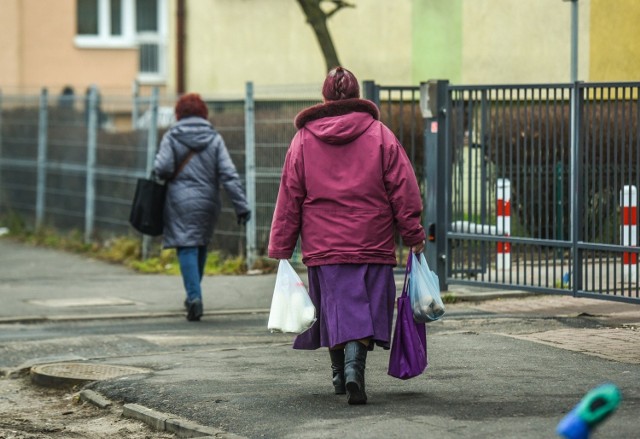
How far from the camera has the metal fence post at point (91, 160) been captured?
1953cm

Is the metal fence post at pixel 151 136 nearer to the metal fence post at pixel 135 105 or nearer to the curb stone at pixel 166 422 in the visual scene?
the metal fence post at pixel 135 105

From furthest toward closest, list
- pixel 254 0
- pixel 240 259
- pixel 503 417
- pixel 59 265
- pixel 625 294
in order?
pixel 254 0, pixel 59 265, pixel 240 259, pixel 625 294, pixel 503 417

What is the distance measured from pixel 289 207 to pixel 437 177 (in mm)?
5418

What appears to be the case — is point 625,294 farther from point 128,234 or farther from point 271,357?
point 128,234

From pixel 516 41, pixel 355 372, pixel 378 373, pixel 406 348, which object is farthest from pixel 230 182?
pixel 516 41

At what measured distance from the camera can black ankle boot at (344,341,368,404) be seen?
758cm

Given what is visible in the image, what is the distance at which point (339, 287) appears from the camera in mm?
7742

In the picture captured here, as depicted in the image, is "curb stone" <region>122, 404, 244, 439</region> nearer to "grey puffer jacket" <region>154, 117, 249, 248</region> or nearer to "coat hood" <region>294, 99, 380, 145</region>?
"coat hood" <region>294, 99, 380, 145</region>

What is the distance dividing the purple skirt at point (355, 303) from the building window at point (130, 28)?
97.9 ft

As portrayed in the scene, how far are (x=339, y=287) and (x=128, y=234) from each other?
11490mm

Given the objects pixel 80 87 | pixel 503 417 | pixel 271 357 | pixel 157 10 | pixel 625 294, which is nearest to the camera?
pixel 503 417

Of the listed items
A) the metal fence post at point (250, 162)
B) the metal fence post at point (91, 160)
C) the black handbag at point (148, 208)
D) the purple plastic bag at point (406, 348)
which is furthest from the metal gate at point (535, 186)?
the metal fence post at point (91, 160)

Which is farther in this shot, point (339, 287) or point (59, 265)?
point (59, 265)

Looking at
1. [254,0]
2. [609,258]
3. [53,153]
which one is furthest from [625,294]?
[254,0]
